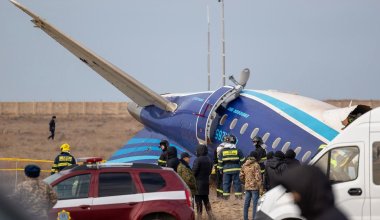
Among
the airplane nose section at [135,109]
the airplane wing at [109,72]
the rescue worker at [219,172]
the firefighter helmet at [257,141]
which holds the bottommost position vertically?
the rescue worker at [219,172]

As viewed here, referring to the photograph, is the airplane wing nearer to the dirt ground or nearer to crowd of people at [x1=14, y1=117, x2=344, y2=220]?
crowd of people at [x1=14, y1=117, x2=344, y2=220]

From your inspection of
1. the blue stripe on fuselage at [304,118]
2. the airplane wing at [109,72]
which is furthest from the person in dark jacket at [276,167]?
the airplane wing at [109,72]

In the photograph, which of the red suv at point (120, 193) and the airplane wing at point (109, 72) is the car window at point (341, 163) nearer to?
the red suv at point (120, 193)

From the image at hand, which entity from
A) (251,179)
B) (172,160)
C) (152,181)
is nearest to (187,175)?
(251,179)

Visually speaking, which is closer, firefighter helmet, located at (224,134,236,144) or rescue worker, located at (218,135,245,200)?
rescue worker, located at (218,135,245,200)

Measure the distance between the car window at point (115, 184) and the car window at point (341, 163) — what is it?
3.26 m

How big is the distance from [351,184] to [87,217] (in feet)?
14.2

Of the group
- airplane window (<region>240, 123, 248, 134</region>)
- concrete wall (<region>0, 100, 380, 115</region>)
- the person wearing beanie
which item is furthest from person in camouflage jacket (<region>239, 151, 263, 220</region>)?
concrete wall (<region>0, 100, 380, 115</region>)

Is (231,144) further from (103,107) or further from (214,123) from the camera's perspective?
(103,107)

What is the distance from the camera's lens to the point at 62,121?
84.6 m

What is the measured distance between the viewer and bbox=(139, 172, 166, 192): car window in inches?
577

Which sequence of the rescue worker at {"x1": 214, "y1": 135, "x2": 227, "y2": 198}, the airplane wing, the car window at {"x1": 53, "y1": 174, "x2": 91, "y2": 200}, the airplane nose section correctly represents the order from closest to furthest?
the car window at {"x1": 53, "y1": 174, "x2": 91, "y2": 200} → the rescue worker at {"x1": 214, "y1": 135, "x2": 227, "y2": 198} → the airplane wing → the airplane nose section

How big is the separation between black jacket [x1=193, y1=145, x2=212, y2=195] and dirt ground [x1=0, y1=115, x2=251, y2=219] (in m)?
15.1

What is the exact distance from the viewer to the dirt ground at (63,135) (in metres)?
53.6
